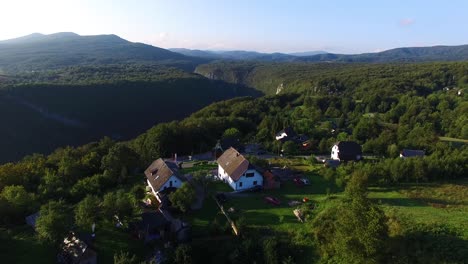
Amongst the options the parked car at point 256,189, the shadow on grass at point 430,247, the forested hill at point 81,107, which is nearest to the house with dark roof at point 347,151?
the parked car at point 256,189

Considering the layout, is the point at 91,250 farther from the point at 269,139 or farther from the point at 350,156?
the point at 269,139

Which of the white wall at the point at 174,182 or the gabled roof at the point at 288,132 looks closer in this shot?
the white wall at the point at 174,182

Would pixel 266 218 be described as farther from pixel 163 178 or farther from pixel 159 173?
pixel 159 173

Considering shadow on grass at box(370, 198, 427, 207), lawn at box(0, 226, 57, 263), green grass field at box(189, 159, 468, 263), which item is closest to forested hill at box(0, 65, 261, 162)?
lawn at box(0, 226, 57, 263)

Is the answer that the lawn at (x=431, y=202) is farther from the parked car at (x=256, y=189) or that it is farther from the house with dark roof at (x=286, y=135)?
the house with dark roof at (x=286, y=135)

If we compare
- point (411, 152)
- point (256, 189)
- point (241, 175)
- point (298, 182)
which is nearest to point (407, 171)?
point (298, 182)

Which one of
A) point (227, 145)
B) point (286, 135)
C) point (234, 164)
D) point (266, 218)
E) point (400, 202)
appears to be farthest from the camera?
point (286, 135)
